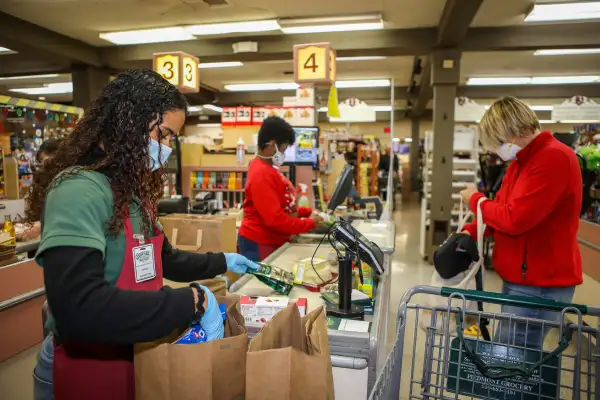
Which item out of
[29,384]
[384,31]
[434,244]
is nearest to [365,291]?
[29,384]

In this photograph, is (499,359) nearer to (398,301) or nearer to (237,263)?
(237,263)

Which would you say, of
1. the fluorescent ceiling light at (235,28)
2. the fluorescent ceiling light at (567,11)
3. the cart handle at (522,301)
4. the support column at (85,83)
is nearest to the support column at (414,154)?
the fluorescent ceiling light at (567,11)

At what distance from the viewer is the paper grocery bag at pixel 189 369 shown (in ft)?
3.64

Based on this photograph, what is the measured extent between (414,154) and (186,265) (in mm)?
16346

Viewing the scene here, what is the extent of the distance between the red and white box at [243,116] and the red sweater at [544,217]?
4182mm

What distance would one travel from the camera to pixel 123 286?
117 cm

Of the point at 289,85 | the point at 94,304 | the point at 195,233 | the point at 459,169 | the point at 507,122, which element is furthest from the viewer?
the point at 289,85

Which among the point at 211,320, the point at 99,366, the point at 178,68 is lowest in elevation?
the point at 99,366

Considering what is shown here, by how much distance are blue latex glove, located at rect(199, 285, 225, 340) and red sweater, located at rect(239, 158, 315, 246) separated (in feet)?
5.48

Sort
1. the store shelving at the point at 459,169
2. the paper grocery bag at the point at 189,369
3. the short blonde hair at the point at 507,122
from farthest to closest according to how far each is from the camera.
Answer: the store shelving at the point at 459,169, the short blonde hair at the point at 507,122, the paper grocery bag at the point at 189,369

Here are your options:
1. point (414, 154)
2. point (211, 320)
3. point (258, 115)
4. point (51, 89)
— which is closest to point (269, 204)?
point (211, 320)

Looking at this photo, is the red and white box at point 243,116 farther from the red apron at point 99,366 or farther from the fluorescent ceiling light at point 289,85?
the fluorescent ceiling light at point 289,85

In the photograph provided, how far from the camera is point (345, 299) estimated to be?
173 cm

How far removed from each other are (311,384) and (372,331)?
49cm
